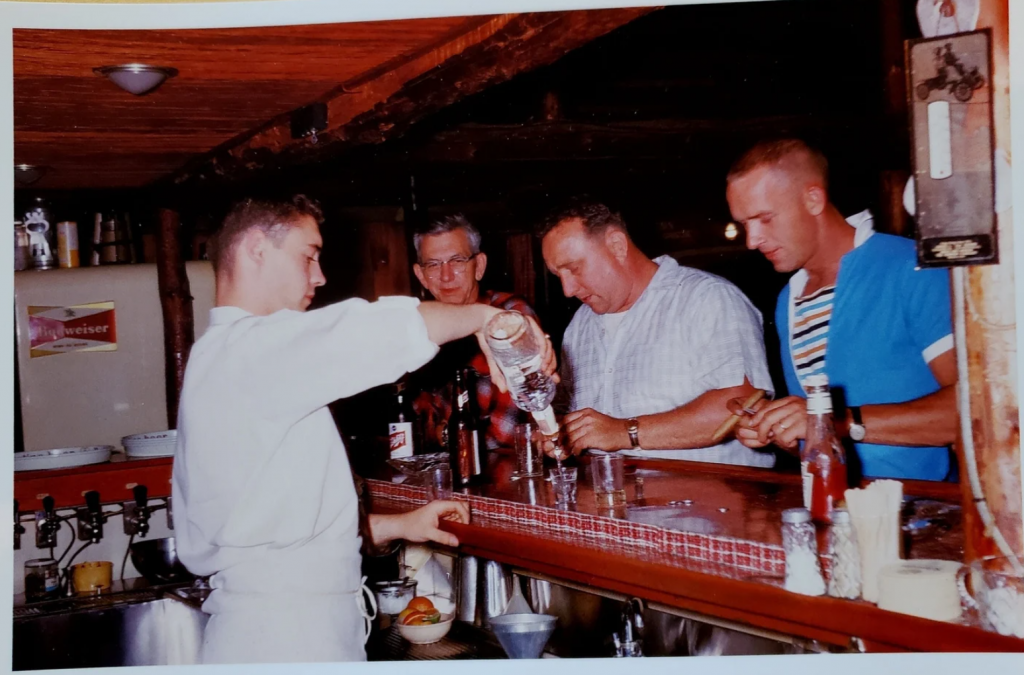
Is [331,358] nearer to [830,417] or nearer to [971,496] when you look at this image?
[830,417]

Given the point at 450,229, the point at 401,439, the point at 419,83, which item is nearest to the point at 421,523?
the point at 401,439

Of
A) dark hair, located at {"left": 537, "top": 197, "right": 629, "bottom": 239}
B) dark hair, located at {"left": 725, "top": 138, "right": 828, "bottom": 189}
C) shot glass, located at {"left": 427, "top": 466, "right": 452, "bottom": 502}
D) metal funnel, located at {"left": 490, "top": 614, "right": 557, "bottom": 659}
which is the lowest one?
metal funnel, located at {"left": 490, "top": 614, "right": 557, "bottom": 659}

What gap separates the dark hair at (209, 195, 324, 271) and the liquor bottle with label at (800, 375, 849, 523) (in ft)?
3.13

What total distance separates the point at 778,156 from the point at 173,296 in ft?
5.52

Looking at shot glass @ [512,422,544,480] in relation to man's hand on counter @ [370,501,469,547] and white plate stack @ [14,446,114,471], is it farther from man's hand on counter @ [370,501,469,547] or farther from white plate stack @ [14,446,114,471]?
white plate stack @ [14,446,114,471]

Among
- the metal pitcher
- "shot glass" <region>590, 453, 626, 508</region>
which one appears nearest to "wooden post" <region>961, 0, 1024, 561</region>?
"shot glass" <region>590, 453, 626, 508</region>

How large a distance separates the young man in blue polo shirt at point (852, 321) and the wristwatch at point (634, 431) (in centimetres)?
35

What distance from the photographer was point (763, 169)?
7.12 feet

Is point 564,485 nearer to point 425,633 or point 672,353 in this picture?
point 425,633

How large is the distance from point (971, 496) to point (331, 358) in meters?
0.89

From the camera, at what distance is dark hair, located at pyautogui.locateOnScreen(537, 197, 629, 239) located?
95.0 inches

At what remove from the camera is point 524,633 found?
5.20ft

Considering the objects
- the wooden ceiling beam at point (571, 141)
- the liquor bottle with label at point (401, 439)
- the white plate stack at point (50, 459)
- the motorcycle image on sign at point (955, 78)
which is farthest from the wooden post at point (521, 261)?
the motorcycle image on sign at point (955, 78)

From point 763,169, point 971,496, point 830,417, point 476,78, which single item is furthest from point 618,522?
point 763,169
